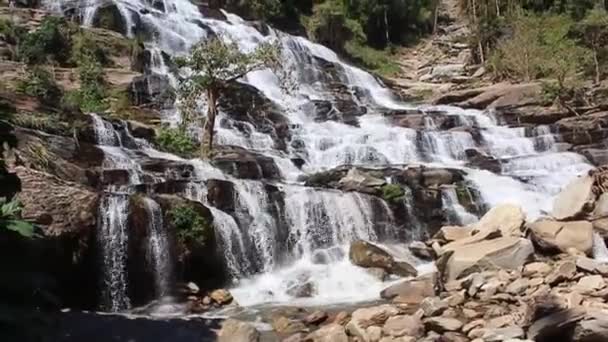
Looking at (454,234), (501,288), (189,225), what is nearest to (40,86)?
(189,225)

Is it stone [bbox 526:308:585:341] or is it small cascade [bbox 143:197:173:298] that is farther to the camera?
small cascade [bbox 143:197:173:298]

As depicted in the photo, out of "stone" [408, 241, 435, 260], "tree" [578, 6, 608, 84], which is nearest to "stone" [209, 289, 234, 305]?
"stone" [408, 241, 435, 260]

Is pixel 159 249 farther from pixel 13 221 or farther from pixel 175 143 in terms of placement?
pixel 13 221

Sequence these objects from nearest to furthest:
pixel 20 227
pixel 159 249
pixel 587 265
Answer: pixel 20 227 → pixel 587 265 → pixel 159 249

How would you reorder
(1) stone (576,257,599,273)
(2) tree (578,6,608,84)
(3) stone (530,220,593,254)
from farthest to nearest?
(2) tree (578,6,608,84)
(3) stone (530,220,593,254)
(1) stone (576,257,599,273)

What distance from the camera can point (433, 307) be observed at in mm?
8852

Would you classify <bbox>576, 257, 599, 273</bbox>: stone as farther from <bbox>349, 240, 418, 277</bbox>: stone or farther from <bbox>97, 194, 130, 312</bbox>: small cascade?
<bbox>97, 194, 130, 312</bbox>: small cascade

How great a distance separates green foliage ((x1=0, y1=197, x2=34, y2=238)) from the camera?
366cm

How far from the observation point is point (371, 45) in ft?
147

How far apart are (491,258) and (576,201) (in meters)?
3.31

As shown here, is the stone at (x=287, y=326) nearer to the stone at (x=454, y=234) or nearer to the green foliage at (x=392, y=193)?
the stone at (x=454, y=234)

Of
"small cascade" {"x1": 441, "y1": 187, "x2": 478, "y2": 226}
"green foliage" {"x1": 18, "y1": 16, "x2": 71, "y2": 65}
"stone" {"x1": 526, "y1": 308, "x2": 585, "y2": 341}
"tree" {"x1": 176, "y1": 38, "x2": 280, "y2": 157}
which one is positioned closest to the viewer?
"stone" {"x1": 526, "y1": 308, "x2": 585, "y2": 341}

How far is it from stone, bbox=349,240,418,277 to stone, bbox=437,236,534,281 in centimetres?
178

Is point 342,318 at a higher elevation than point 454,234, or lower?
lower
